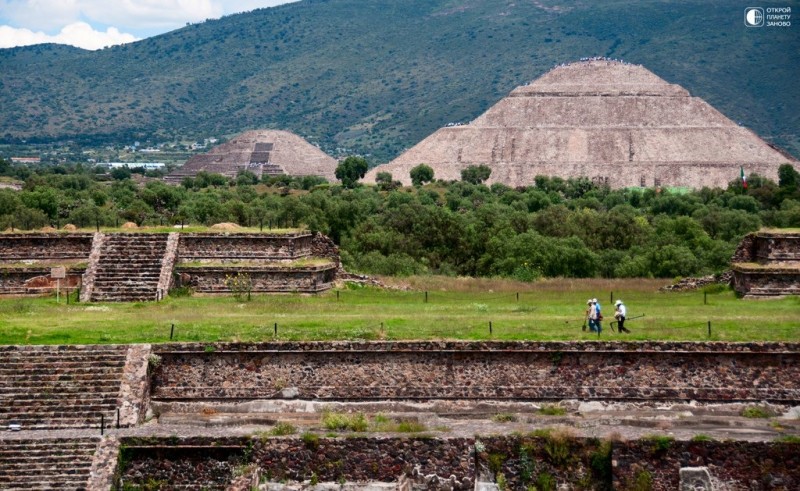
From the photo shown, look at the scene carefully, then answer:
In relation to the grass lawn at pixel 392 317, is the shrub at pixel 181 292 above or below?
above

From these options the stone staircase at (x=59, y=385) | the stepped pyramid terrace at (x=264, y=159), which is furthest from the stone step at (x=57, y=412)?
the stepped pyramid terrace at (x=264, y=159)

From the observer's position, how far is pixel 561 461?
71.9ft

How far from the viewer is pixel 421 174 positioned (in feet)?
451

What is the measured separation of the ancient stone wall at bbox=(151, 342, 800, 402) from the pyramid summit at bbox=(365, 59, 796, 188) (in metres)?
111

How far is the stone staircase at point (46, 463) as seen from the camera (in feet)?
72.3

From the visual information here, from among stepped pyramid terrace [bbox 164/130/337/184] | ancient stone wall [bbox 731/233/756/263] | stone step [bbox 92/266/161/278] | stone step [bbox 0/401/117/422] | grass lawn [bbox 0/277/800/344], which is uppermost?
stepped pyramid terrace [bbox 164/130/337/184]

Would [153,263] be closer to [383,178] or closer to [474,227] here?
[474,227]

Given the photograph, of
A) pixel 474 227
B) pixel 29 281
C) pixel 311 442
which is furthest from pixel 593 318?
pixel 474 227

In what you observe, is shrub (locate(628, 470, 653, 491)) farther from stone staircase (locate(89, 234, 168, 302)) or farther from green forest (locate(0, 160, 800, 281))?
green forest (locate(0, 160, 800, 281))

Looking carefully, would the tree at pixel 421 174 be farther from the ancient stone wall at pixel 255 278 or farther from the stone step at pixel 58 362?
the stone step at pixel 58 362

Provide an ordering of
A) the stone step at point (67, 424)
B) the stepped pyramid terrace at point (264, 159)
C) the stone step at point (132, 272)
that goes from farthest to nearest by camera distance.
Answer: the stepped pyramid terrace at point (264, 159)
the stone step at point (132, 272)
the stone step at point (67, 424)

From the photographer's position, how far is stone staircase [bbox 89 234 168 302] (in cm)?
3372

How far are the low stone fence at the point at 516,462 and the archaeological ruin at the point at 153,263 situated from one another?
1229cm

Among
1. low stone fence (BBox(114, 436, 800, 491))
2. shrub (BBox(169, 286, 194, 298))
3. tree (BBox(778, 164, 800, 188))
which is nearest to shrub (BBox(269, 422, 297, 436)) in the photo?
low stone fence (BBox(114, 436, 800, 491))
